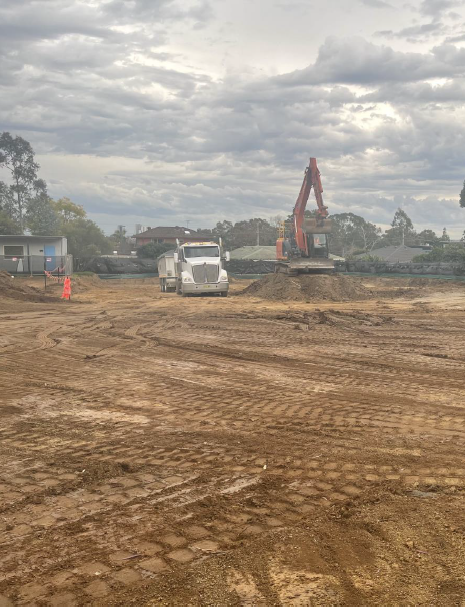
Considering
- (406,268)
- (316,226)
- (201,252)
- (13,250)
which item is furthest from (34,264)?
(406,268)

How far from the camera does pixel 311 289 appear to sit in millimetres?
28578

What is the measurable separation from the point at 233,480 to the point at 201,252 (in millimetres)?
24793

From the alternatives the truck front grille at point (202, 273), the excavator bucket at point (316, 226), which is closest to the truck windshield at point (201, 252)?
the truck front grille at point (202, 273)

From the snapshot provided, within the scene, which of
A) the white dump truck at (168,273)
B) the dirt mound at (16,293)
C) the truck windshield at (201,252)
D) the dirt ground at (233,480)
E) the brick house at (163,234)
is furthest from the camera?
the brick house at (163,234)

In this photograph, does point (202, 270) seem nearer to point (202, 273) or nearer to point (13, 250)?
point (202, 273)

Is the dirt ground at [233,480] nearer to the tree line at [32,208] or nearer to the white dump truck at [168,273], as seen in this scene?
the white dump truck at [168,273]

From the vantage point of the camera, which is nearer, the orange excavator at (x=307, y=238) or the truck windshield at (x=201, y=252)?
the truck windshield at (x=201, y=252)

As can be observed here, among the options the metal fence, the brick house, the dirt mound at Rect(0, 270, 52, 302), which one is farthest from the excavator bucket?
the brick house

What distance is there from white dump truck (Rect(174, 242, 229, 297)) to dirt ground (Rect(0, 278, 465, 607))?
17.1 metres

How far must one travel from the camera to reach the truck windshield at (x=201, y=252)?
95.8 feet

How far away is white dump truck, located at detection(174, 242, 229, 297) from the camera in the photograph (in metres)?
28.5

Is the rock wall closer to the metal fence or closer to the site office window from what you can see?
the metal fence

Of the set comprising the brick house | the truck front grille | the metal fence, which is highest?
the brick house

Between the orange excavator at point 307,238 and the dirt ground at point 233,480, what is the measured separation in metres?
19.7
